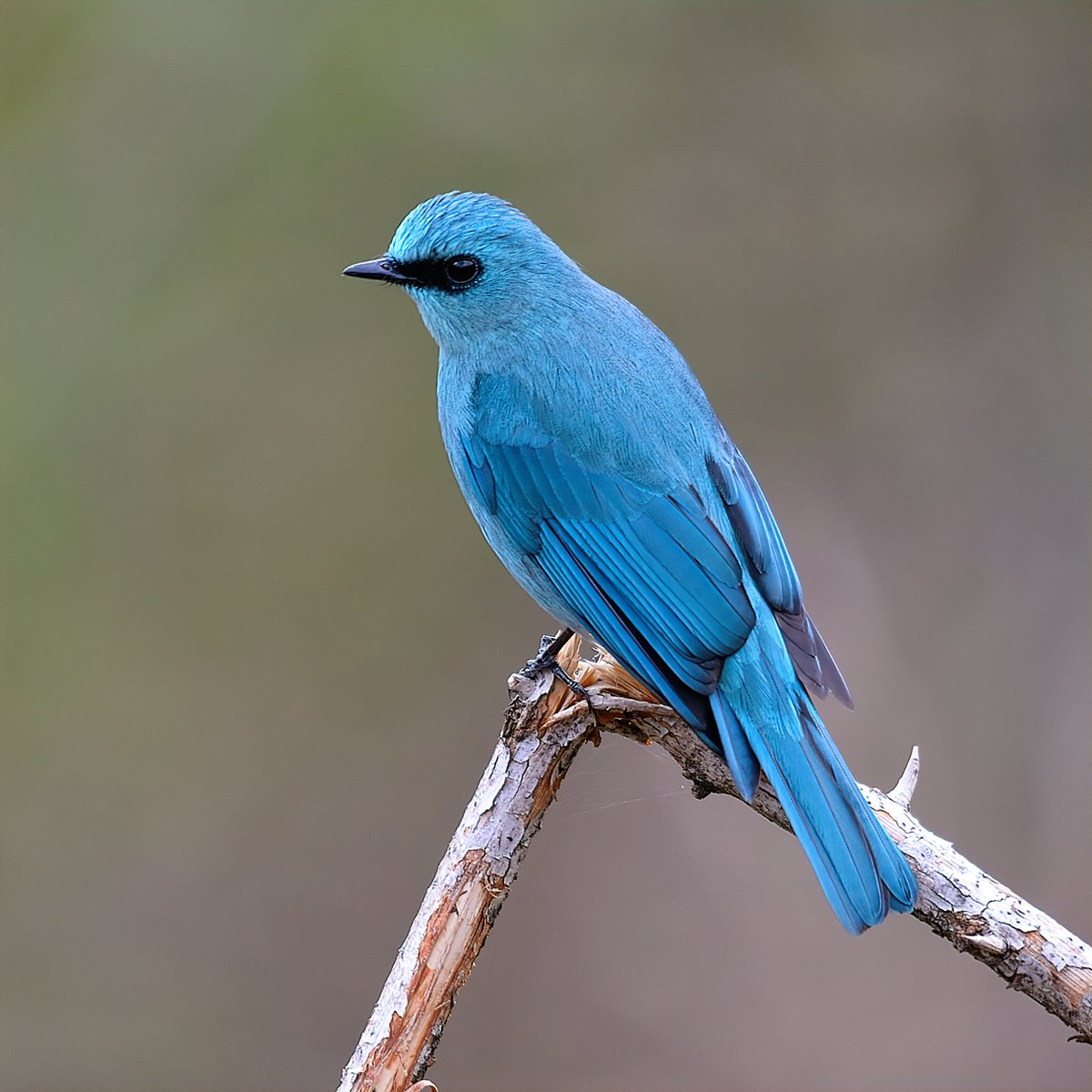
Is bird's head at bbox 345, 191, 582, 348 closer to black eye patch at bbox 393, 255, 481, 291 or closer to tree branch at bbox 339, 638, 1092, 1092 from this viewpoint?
black eye patch at bbox 393, 255, 481, 291

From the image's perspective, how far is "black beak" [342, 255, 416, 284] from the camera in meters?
4.16

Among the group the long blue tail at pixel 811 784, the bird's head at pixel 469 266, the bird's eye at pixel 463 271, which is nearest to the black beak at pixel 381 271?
the bird's head at pixel 469 266

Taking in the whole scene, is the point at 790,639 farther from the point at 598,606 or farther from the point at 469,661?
the point at 469,661

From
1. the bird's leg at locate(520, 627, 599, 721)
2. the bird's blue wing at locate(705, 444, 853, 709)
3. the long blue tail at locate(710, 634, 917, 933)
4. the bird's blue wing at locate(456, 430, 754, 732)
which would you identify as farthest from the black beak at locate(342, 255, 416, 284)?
the long blue tail at locate(710, 634, 917, 933)

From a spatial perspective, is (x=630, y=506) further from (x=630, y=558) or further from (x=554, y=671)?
(x=554, y=671)

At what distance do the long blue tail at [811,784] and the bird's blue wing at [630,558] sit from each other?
9 cm

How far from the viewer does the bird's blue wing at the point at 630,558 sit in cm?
359

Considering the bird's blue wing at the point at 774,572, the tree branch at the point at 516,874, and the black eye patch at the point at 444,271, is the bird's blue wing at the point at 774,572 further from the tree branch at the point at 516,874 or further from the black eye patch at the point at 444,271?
the black eye patch at the point at 444,271

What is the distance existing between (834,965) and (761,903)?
39 cm

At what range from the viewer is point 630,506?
385 centimetres

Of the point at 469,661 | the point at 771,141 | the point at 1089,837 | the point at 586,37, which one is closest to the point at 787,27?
the point at 771,141

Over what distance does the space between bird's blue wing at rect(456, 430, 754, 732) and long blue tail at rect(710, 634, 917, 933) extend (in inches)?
3.5

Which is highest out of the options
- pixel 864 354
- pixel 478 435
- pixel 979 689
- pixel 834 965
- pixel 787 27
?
pixel 787 27

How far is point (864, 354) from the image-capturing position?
673cm
